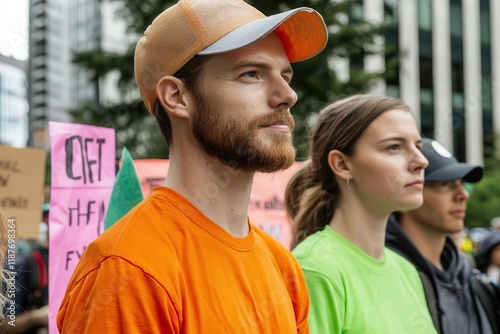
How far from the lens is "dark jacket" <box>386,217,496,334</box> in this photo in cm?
290

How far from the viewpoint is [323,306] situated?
2.21m

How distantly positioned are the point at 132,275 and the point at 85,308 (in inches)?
4.7

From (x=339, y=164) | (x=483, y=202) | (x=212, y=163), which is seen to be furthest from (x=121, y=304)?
(x=483, y=202)

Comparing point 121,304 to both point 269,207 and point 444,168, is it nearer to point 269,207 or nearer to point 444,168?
point 444,168

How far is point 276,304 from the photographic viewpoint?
1.70m

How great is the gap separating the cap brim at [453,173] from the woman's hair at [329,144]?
0.62 meters

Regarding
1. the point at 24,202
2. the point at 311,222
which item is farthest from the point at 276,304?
the point at 24,202

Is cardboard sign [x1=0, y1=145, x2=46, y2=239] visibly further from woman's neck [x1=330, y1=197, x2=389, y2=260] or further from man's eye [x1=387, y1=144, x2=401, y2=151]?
man's eye [x1=387, y1=144, x2=401, y2=151]

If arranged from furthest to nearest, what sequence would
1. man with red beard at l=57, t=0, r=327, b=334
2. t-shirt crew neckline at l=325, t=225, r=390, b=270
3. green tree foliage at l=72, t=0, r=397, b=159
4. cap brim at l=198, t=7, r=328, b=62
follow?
1. green tree foliage at l=72, t=0, r=397, b=159
2. t-shirt crew neckline at l=325, t=225, r=390, b=270
3. cap brim at l=198, t=7, r=328, b=62
4. man with red beard at l=57, t=0, r=327, b=334

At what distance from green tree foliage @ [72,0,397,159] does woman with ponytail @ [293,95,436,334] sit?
336 inches

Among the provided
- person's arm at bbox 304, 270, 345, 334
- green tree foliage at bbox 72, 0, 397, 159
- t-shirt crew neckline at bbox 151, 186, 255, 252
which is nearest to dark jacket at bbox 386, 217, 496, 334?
person's arm at bbox 304, 270, 345, 334

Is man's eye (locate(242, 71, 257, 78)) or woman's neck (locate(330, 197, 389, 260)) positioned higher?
man's eye (locate(242, 71, 257, 78))

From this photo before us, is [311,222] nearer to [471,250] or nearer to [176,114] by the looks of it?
[176,114]

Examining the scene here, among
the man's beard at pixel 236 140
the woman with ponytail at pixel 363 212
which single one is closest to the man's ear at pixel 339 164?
the woman with ponytail at pixel 363 212
